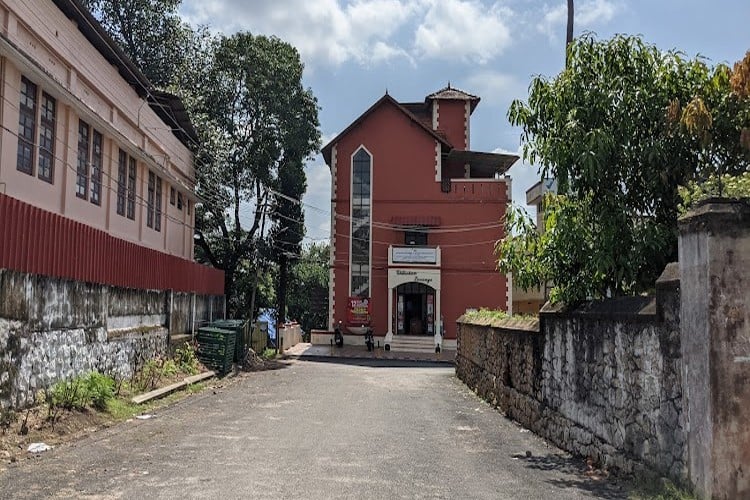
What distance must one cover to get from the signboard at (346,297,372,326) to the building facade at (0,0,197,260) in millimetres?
11778

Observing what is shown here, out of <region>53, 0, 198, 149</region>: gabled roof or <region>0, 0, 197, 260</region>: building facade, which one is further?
<region>53, 0, 198, 149</region>: gabled roof

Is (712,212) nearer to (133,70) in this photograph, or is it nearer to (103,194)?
(103,194)

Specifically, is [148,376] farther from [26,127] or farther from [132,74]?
[132,74]

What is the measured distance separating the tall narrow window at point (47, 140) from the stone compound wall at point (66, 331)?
3.26 metres

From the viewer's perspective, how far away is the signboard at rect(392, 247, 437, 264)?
36062 mm

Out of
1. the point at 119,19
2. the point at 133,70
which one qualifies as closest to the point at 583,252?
the point at 133,70

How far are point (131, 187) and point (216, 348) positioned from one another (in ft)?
19.3

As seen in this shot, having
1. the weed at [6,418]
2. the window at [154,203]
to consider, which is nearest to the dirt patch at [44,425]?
the weed at [6,418]

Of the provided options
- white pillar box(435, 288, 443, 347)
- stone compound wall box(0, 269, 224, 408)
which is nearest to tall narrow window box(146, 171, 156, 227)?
stone compound wall box(0, 269, 224, 408)

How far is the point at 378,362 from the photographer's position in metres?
30.1

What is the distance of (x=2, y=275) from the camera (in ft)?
31.7

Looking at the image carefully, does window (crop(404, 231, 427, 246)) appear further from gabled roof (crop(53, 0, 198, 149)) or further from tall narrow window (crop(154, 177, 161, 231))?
tall narrow window (crop(154, 177, 161, 231))

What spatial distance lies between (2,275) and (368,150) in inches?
1173

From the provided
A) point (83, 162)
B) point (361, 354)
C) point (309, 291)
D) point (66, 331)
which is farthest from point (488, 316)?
point (309, 291)
